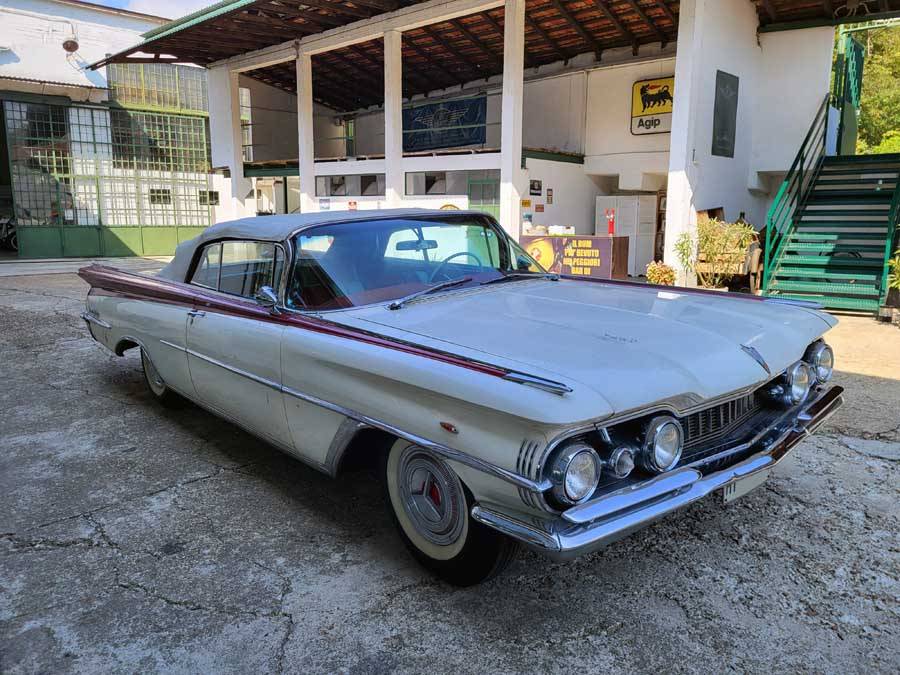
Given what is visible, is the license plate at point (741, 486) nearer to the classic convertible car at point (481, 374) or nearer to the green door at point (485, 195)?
the classic convertible car at point (481, 374)

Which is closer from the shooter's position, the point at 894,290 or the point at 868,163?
the point at 894,290

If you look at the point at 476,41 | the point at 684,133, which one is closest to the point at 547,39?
the point at 476,41

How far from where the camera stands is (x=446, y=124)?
60.3 ft

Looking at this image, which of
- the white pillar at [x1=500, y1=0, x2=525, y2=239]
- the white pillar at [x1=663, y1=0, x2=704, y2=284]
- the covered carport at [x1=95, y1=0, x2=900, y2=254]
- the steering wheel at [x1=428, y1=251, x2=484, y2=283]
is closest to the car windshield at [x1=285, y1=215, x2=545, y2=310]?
the steering wheel at [x1=428, y1=251, x2=484, y2=283]

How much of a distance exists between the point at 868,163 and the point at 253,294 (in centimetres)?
1271

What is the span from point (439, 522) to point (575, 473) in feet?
2.39

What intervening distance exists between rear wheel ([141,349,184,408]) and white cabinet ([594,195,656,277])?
12368mm

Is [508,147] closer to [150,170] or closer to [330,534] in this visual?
[330,534]

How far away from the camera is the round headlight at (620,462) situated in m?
2.24

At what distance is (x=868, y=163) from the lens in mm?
12414

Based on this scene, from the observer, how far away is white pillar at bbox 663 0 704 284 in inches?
433

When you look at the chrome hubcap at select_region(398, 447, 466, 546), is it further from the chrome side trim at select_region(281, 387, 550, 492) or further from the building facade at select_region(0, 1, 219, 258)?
the building facade at select_region(0, 1, 219, 258)

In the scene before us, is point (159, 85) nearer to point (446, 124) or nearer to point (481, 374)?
point (446, 124)

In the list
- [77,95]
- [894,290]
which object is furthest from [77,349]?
[77,95]
